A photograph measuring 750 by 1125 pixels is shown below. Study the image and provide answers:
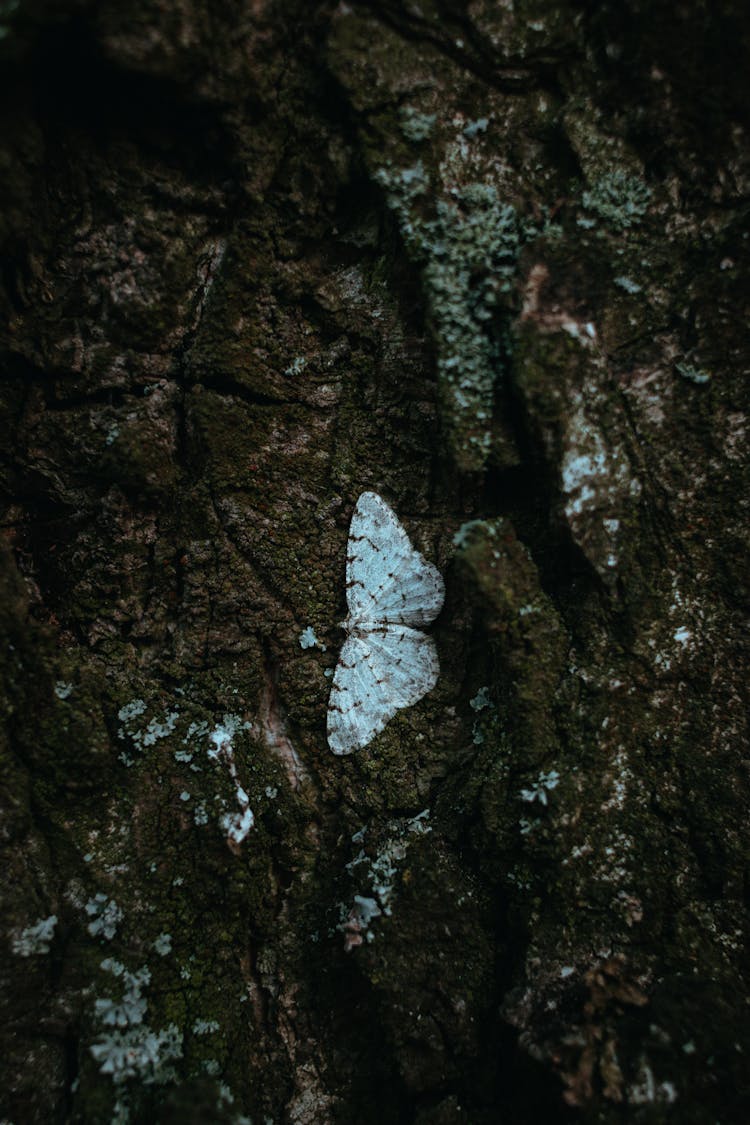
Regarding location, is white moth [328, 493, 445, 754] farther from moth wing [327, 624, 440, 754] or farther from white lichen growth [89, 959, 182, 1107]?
white lichen growth [89, 959, 182, 1107]

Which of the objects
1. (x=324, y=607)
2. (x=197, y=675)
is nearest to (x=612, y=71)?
(x=324, y=607)

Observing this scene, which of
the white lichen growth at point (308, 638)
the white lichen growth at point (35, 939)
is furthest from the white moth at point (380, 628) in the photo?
the white lichen growth at point (35, 939)

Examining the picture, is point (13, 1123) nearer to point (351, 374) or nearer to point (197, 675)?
point (197, 675)

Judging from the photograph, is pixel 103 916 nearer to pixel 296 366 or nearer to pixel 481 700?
pixel 481 700

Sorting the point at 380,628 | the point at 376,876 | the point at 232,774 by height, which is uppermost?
the point at 380,628

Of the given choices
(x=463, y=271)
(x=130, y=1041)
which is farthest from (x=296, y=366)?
(x=130, y=1041)

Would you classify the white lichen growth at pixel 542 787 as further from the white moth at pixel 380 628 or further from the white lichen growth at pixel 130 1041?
the white lichen growth at pixel 130 1041
